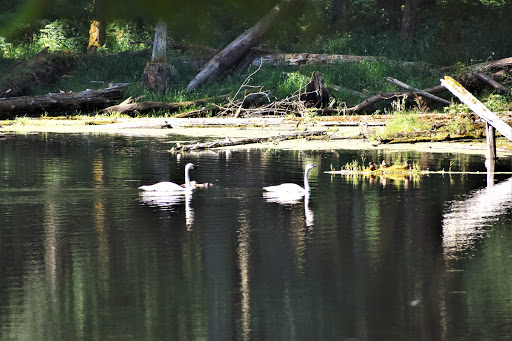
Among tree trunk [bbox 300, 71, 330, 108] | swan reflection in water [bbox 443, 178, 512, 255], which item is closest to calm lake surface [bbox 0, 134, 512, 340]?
swan reflection in water [bbox 443, 178, 512, 255]

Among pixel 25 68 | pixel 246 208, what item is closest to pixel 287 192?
pixel 246 208

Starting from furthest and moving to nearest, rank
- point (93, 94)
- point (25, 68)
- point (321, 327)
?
point (25, 68)
point (93, 94)
point (321, 327)

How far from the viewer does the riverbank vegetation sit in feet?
93.1

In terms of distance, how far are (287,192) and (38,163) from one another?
7432 mm

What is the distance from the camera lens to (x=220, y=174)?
709 inches

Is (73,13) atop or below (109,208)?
atop

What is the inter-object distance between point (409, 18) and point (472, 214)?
26.5 metres

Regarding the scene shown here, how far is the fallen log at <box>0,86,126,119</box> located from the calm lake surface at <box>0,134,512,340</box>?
12.9 m

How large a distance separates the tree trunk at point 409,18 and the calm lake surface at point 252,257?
20036 mm

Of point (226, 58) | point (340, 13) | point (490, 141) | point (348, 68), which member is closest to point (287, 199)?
point (490, 141)

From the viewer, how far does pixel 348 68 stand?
1307 inches

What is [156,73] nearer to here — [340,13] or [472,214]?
[340,13]

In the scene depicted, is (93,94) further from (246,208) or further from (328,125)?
(246,208)

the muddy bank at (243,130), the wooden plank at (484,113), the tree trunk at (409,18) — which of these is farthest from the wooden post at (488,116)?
the tree trunk at (409,18)
